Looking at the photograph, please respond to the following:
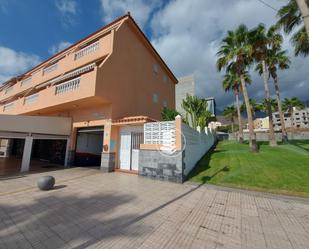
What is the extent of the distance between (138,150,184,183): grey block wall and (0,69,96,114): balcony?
5.24m

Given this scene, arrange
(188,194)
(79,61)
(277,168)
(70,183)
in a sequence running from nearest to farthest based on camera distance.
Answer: (188,194) → (70,183) → (277,168) → (79,61)

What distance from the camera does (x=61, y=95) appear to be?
12.1m

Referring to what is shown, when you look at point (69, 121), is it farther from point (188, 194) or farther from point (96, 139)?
point (188, 194)

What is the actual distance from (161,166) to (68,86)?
9.17 meters

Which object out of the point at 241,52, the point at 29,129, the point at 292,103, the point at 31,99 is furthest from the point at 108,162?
the point at 292,103

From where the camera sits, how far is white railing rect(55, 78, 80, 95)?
37.0 feet

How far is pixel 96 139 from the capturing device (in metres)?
15.3

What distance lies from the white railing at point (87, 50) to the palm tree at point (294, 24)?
516 inches

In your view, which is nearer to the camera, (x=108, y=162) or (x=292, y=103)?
(x=108, y=162)

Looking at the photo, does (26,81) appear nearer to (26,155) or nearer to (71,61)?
(71,61)

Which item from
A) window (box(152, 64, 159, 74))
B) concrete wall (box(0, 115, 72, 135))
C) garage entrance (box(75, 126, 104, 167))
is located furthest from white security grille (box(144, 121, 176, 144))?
window (box(152, 64, 159, 74))

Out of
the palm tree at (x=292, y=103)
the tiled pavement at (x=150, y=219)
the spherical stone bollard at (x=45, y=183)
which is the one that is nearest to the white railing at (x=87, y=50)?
the spherical stone bollard at (x=45, y=183)

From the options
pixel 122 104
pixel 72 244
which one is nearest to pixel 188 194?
pixel 72 244

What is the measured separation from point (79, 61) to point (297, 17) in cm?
1556
